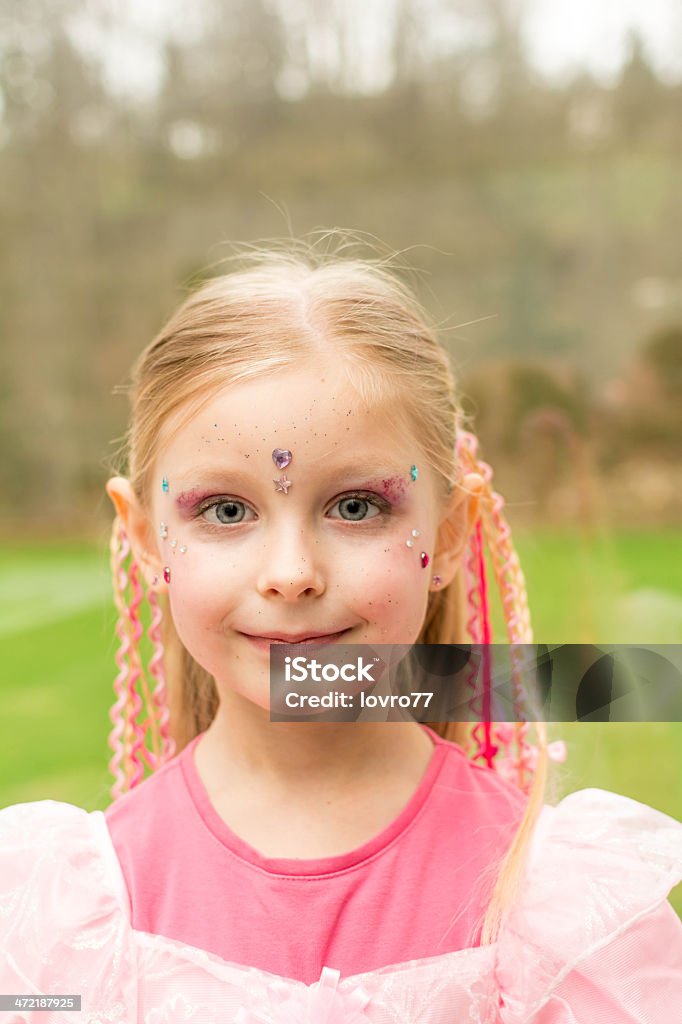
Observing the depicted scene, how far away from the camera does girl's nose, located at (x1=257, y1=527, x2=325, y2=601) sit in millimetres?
794

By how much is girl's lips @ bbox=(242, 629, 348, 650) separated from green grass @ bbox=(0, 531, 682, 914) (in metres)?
0.67

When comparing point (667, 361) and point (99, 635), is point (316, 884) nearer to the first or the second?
point (99, 635)

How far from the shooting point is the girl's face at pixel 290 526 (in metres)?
0.82

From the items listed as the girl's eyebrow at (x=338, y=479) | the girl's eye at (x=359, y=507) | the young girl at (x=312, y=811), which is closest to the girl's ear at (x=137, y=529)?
the young girl at (x=312, y=811)

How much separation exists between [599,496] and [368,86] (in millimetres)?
1296

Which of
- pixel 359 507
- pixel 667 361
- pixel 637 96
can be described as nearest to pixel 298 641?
pixel 359 507

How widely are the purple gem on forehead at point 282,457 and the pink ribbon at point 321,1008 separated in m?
0.40

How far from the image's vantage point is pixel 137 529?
3.22 feet

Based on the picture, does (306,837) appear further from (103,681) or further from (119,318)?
(119,318)

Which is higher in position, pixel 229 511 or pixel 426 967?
pixel 229 511

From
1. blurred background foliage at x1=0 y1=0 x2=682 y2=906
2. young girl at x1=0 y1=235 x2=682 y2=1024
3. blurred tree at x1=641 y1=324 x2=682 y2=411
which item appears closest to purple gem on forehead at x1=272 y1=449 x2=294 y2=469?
young girl at x1=0 y1=235 x2=682 y2=1024

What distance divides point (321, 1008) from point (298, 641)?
282 millimetres

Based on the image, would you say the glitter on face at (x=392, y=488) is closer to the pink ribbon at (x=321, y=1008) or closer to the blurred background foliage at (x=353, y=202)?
the pink ribbon at (x=321, y=1008)

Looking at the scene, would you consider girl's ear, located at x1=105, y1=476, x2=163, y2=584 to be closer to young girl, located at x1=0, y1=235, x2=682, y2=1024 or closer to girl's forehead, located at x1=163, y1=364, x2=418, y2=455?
young girl, located at x1=0, y1=235, x2=682, y2=1024
